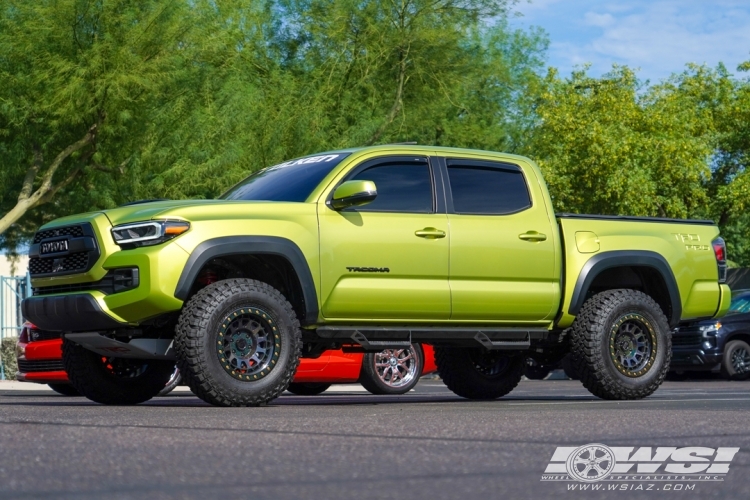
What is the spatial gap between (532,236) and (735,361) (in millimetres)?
10734

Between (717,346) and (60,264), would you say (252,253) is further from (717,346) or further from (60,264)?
(717,346)

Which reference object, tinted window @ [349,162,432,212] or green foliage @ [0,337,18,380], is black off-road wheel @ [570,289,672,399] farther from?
green foliage @ [0,337,18,380]

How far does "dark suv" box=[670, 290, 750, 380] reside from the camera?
19.7 m

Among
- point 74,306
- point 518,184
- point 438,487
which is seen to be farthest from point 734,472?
point 518,184

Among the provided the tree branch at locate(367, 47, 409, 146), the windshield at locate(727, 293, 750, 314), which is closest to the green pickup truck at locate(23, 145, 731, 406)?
the windshield at locate(727, 293, 750, 314)

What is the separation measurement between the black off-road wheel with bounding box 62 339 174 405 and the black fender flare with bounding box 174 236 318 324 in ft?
4.88

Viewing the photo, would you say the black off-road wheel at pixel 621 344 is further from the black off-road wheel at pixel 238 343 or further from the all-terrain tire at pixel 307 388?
the all-terrain tire at pixel 307 388

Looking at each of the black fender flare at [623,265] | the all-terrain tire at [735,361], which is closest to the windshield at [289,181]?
the black fender flare at [623,265]

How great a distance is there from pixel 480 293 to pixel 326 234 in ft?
4.66

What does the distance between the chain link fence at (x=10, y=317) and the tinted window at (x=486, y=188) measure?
11591 mm

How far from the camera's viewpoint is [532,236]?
10242mm

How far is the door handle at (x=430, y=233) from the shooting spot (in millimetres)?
9664

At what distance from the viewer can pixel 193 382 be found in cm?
861

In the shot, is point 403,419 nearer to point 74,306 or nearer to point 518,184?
point 74,306
